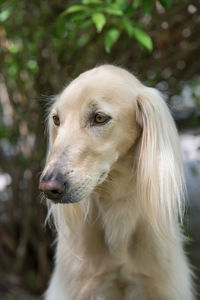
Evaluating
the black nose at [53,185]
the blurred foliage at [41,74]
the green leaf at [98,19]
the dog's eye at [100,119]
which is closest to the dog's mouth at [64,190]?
the black nose at [53,185]

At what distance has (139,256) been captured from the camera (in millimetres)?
2195

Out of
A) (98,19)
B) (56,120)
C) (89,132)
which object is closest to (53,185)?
(89,132)

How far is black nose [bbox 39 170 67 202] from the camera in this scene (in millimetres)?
1744

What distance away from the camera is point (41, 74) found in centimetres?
337

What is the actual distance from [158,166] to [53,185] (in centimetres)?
54

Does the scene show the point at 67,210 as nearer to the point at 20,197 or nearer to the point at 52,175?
the point at 52,175

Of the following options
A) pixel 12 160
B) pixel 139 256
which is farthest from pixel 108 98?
pixel 12 160

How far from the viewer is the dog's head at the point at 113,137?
186 centimetres

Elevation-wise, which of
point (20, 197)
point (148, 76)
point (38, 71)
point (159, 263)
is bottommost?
point (20, 197)

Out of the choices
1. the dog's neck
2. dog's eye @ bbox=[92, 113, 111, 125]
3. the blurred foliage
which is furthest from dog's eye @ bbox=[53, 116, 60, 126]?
the blurred foliage

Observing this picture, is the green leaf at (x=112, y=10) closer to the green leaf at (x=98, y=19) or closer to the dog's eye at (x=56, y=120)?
the green leaf at (x=98, y=19)

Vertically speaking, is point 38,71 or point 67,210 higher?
point 38,71

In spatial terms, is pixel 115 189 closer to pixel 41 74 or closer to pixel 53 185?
pixel 53 185

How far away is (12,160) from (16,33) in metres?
1.09
